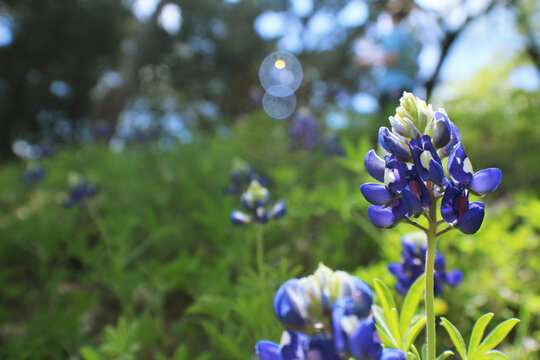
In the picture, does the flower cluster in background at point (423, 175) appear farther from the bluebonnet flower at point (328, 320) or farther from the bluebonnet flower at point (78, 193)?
the bluebonnet flower at point (78, 193)

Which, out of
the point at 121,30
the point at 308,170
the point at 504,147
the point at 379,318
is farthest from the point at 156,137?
the point at 121,30

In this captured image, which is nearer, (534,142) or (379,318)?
(379,318)

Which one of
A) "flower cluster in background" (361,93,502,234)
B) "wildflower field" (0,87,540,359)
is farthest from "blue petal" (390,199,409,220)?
"wildflower field" (0,87,540,359)

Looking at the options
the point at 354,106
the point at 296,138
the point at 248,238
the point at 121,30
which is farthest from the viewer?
the point at 121,30

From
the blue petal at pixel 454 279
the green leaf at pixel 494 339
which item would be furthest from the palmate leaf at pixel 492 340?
the blue petal at pixel 454 279

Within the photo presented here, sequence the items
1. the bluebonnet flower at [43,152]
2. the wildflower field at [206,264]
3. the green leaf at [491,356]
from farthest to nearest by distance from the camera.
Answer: the bluebonnet flower at [43,152] → the wildflower field at [206,264] → the green leaf at [491,356]

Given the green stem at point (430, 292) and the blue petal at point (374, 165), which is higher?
the blue petal at point (374, 165)

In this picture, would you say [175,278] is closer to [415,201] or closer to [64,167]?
[415,201]
